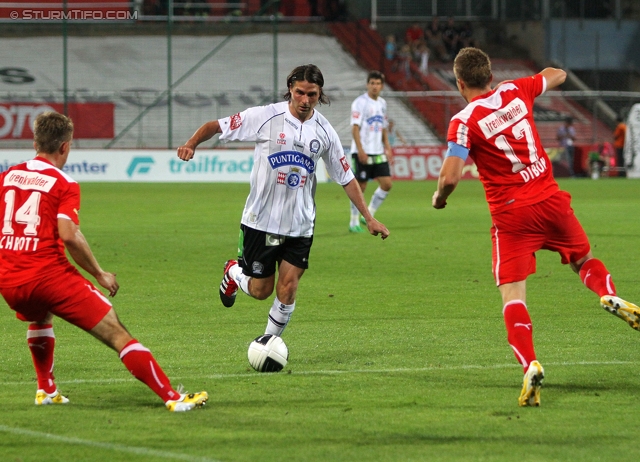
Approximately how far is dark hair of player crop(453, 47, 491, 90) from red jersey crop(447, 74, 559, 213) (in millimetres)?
96

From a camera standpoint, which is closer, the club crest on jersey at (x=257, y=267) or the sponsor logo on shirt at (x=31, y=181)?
the sponsor logo on shirt at (x=31, y=181)

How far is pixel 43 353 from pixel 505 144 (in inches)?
121

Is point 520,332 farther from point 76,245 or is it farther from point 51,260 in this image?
point 51,260

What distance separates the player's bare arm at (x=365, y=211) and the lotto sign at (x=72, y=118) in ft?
85.3

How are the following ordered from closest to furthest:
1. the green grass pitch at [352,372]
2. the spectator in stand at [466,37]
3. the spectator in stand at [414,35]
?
the green grass pitch at [352,372]
the spectator in stand at [414,35]
the spectator in stand at [466,37]

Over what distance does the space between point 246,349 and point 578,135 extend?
33287mm

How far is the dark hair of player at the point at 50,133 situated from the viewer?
19.5ft

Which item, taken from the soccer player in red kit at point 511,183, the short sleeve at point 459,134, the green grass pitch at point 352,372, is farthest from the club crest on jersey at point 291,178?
the short sleeve at point 459,134

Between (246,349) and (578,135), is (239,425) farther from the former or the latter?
(578,135)

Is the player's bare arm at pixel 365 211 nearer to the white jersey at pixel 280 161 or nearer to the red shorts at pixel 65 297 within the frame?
the white jersey at pixel 280 161

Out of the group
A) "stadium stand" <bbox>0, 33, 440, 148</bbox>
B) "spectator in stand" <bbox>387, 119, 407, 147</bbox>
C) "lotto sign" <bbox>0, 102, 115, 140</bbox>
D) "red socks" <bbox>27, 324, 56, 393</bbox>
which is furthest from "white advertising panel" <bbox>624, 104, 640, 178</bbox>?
"red socks" <bbox>27, 324, 56, 393</bbox>

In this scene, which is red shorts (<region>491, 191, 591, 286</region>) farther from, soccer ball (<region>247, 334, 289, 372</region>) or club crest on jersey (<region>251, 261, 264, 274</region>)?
club crest on jersey (<region>251, 261, 264, 274</region>)

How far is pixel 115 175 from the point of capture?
31188 mm

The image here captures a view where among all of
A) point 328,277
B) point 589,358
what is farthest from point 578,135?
point 589,358
